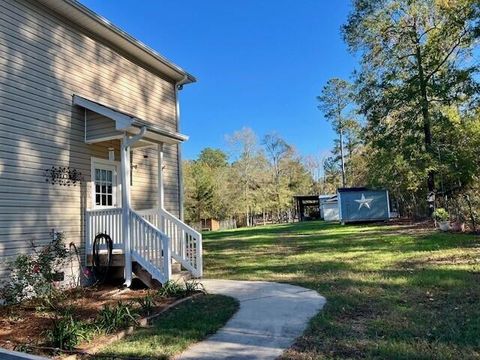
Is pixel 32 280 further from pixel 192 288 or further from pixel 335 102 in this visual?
pixel 335 102

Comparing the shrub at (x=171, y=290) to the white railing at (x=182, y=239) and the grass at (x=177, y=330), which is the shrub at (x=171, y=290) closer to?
the grass at (x=177, y=330)

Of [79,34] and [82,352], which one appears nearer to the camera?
[82,352]

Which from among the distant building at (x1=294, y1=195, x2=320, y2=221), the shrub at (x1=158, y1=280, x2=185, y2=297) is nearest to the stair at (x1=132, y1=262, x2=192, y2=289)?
the shrub at (x1=158, y1=280, x2=185, y2=297)

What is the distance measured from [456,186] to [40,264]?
898 inches

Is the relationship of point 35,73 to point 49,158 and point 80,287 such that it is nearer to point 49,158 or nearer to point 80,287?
point 49,158

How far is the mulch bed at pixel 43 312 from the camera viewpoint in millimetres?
4695

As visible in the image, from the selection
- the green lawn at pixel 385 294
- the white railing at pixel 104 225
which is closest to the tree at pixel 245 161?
the green lawn at pixel 385 294

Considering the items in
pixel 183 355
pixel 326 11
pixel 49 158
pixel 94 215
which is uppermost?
pixel 326 11

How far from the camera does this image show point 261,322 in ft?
16.6

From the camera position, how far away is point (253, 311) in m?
5.57

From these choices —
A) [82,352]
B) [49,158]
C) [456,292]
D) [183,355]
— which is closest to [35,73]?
[49,158]

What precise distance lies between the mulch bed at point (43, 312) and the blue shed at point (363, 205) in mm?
21193

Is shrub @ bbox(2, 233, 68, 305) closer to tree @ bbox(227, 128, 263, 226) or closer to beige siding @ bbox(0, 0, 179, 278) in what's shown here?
beige siding @ bbox(0, 0, 179, 278)

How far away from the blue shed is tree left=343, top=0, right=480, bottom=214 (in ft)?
13.7
